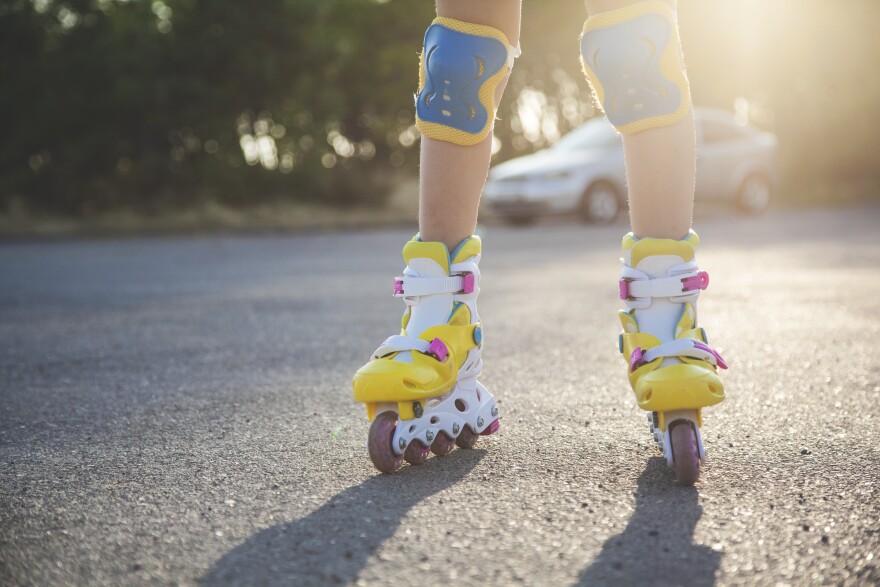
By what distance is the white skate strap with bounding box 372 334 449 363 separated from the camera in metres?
1.85

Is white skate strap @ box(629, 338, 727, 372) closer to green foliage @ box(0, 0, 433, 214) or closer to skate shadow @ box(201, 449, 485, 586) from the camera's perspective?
skate shadow @ box(201, 449, 485, 586)

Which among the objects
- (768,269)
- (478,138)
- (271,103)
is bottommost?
(768,269)

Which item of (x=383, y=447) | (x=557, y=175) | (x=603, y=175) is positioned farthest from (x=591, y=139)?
(x=383, y=447)

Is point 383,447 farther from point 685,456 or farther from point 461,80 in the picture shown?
point 461,80

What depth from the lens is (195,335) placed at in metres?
3.81

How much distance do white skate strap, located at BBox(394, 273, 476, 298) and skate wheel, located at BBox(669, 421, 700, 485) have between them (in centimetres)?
50

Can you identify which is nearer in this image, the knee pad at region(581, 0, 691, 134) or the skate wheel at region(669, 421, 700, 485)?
the skate wheel at region(669, 421, 700, 485)

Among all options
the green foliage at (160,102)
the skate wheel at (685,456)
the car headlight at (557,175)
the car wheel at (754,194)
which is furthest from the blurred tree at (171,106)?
the skate wheel at (685,456)

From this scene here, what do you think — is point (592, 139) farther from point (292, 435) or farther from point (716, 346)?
point (292, 435)

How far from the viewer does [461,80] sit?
6.46ft

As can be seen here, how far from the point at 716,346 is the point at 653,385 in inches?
66.6

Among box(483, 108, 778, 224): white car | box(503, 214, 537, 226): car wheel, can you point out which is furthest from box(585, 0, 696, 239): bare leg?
box(503, 214, 537, 226): car wheel

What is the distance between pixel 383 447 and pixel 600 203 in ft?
37.6

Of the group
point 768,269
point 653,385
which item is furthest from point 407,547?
point 768,269
